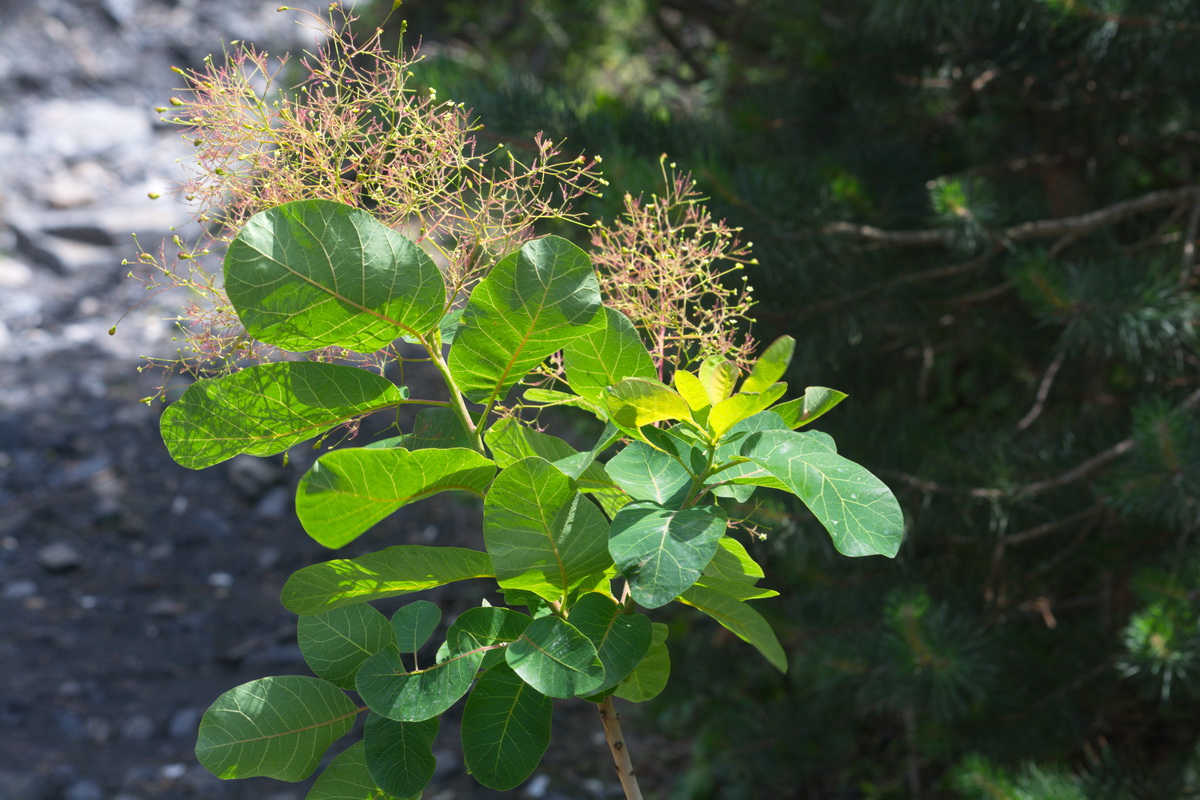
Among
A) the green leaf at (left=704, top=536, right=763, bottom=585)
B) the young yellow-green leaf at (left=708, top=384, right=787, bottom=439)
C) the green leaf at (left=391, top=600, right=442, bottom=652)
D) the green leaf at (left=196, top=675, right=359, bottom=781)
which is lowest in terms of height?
the green leaf at (left=196, top=675, right=359, bottom=781)

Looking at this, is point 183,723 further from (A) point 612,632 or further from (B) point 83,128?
(B) point 83,128

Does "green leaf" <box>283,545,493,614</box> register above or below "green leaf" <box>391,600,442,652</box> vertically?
above

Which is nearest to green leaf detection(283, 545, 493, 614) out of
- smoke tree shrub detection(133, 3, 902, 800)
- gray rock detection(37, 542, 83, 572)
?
smoke tree shrub detection(133, 3, 902, 800)

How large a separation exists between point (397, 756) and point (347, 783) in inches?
1.9

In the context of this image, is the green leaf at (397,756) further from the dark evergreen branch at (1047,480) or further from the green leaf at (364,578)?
the dark evergreen branch at (1047,480)

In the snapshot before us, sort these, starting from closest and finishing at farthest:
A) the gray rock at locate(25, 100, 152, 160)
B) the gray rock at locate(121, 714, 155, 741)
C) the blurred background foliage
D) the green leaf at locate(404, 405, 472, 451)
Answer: the green leaf at locate(404, 405, 472, 451) → the blurred background foliage → the gray rock at locate(121, 714, 155, 741) → the gray rock at locate(25, 100, 152, 160)

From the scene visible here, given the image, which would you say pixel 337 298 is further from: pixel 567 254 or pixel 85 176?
pixel 85 176

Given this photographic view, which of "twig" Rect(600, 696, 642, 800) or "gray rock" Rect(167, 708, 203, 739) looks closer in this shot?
"twig" Rect(600, 696, 642, 800)

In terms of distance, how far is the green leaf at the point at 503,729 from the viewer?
374 mm

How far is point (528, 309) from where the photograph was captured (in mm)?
359

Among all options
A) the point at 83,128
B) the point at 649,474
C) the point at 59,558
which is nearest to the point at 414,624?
the point at 649,474

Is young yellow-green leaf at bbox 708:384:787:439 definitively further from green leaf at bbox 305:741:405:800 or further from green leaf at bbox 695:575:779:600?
green leaf at bbox 305:741:405:800

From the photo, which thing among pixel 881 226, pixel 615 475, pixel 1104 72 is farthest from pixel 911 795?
pixel 615 475

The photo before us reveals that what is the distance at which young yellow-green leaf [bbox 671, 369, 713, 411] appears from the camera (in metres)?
0.37
